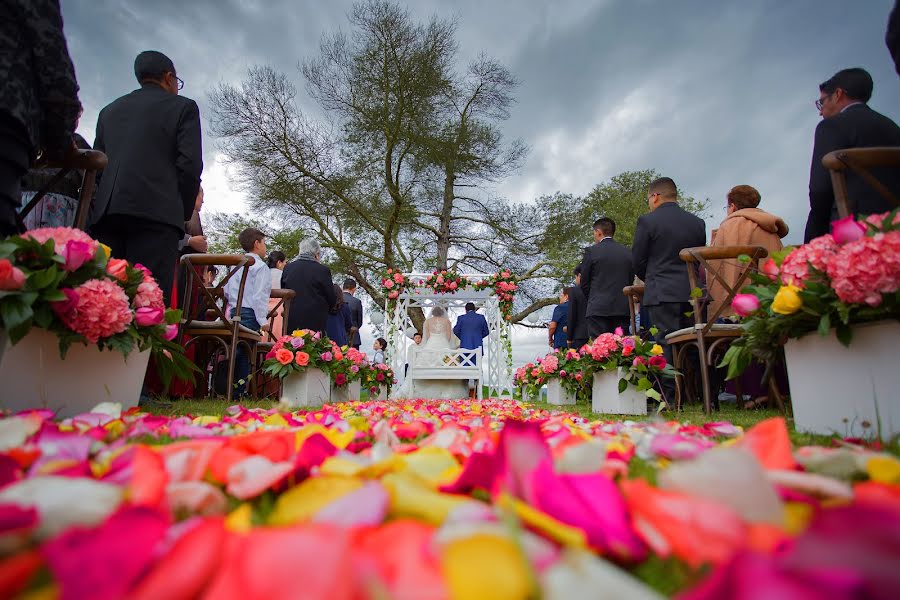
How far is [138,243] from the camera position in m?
3.16

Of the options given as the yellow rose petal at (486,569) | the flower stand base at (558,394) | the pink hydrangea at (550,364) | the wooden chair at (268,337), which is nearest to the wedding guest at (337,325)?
the wooden chair at (268,337)

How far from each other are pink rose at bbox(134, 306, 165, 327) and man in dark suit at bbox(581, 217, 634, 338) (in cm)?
489

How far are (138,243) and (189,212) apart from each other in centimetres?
44

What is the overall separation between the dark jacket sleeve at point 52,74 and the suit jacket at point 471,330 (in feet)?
30.5

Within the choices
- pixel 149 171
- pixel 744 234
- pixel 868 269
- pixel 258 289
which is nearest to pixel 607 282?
pixel 744 234

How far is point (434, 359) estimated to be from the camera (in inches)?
393

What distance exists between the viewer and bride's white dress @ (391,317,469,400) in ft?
34.1

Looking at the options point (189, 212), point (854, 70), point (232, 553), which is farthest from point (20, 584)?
point (854, 70)

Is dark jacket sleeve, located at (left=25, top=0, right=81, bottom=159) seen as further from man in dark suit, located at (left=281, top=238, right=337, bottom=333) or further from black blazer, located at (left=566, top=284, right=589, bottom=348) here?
black blazer, located at (left=566, top=284, right=589, bottom=348)

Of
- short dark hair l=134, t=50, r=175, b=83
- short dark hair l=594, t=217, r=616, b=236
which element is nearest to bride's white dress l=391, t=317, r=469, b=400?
short dark hair l=594, t=217, r=616, b=236

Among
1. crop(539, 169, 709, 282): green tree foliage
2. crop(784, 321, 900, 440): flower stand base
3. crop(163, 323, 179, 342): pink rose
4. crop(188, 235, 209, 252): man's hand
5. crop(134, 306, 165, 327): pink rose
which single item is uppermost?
crop(539, 169, 709, 282): green tree foliage

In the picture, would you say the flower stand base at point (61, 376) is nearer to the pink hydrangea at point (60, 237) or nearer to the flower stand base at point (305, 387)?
the pink hydrangea at point (60, 237)

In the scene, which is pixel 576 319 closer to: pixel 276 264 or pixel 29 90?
pixel 276 264

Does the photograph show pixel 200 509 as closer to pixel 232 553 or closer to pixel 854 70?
pixel 232 553
